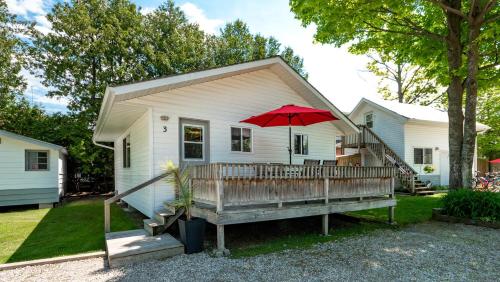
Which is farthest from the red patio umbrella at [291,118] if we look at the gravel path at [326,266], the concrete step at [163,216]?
the gravel path at [326,266]

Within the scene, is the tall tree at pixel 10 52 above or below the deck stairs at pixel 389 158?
above

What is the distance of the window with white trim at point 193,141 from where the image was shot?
796 centimetres

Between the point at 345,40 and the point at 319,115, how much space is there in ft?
18.3

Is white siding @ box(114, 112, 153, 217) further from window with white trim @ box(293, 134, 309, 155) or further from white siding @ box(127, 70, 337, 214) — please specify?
window with white trim @ box(293, 134, 309, 155)

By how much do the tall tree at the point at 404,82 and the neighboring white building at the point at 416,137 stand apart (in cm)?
1122

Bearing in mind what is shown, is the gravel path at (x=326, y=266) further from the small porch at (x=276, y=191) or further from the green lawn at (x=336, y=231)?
the small porch at (x=276, y=191)

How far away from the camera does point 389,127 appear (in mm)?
18844

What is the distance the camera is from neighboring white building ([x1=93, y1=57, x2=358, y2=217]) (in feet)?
24.2

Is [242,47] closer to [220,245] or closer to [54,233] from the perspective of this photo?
[54,233]

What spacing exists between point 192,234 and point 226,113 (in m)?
4.14

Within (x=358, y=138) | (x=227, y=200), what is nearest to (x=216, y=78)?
(x=227, y=200)

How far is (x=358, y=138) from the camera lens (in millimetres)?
18344

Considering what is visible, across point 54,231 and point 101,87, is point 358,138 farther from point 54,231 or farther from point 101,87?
point 101,87

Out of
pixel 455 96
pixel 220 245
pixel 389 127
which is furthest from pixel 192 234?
pixel 389 127
